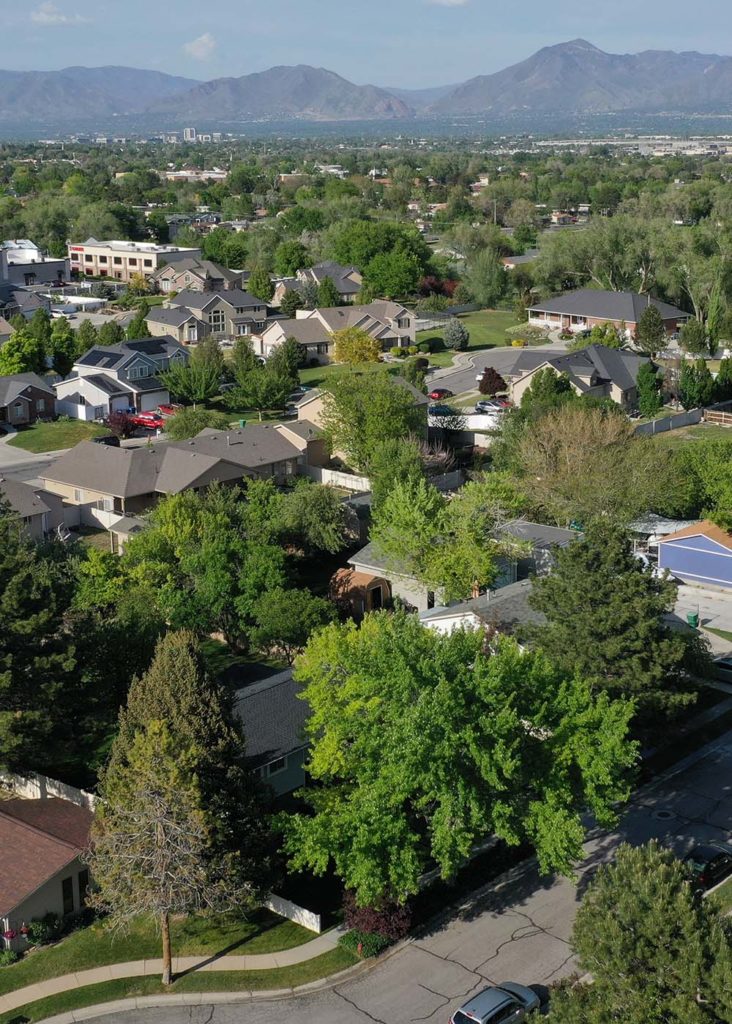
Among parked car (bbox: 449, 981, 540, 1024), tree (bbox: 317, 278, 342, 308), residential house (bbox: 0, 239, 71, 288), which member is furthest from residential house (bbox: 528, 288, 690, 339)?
parked car (bbox: 449, 981, 540, 1024)

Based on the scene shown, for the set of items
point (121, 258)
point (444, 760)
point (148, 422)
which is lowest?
point (148, 422)

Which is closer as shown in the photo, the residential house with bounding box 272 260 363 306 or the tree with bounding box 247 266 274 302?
the residential house with bounding box 272 260 363 306

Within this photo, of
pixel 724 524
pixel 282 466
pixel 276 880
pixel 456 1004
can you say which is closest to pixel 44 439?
pixel 282 466

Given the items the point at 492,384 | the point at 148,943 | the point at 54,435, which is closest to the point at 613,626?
the point at 148,943

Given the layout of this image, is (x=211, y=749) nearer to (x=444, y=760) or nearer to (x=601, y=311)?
(x=444, y=760)

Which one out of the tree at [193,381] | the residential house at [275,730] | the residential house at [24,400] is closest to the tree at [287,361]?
the tree at [193,381]

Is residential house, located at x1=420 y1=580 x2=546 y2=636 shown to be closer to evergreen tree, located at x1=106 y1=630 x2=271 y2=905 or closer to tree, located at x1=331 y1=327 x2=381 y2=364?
evergreen tree, located at x1=106 y1=630 x2=271 y2=905
